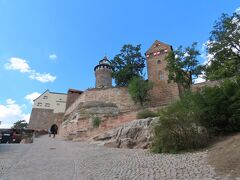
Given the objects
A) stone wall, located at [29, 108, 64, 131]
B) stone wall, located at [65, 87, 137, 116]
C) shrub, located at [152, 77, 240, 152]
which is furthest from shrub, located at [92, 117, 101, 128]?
stone wall, located at [29, 108, 64, 131]

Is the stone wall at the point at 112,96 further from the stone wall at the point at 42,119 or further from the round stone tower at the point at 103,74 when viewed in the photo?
the stone wall at the point at 42,119

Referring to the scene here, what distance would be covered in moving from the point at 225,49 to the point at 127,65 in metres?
17.6

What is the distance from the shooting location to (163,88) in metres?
37.8

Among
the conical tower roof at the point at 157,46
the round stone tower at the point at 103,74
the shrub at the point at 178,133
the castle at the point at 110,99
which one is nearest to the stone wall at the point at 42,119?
the castle at the point at 110,99

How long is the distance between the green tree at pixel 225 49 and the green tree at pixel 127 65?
46.0 feet

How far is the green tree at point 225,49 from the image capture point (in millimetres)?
28594

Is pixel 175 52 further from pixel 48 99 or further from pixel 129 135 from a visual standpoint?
pixel 48 99

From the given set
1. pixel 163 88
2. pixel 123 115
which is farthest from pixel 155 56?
pixel 123 115

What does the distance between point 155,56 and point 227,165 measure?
36824 mm

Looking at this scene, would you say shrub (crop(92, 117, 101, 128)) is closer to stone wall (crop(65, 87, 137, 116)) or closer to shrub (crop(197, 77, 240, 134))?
stone wall (crop(65, 87, 137, 116))

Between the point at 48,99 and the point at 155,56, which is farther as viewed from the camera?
the point at 48,99

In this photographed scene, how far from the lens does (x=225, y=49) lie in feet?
97.0

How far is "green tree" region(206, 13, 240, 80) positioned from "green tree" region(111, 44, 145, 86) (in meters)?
14.0

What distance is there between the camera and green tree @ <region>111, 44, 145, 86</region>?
40.8 meters
